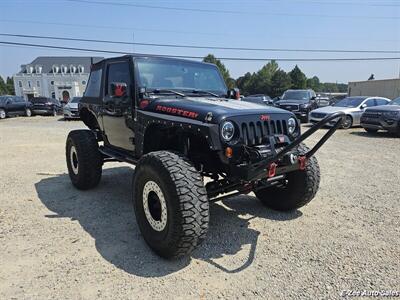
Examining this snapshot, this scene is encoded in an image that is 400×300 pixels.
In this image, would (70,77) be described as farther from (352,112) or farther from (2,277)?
(2,277)

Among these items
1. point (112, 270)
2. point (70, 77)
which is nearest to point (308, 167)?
point (112, 270)

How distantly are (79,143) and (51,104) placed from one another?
20545 millimetres

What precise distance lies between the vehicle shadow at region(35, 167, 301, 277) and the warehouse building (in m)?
30.8

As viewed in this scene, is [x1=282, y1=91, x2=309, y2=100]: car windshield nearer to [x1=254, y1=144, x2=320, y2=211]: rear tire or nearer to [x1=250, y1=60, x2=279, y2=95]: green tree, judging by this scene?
[x1=254, y1=144, x2=320, y2=211]: rear tire

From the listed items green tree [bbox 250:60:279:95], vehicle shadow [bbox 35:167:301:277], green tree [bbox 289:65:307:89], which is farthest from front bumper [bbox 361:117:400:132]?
green tree [bbox 250:60:279:95]

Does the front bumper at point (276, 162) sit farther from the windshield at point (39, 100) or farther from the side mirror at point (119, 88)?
the windshield at point (39, 100)

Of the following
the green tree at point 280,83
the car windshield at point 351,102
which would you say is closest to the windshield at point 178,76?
the car windshield at point 351,102

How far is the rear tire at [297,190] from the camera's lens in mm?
4078

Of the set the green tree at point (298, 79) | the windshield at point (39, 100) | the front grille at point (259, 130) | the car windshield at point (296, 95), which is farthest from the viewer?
the green tree at point (298, 79)

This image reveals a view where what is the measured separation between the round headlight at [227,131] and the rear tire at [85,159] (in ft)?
9.01

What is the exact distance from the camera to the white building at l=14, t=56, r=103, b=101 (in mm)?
75062

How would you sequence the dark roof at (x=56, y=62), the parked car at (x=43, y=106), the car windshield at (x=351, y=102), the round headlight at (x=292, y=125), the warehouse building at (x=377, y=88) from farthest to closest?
1. the dark roof at (x=56, y=62)
2. the warehouse building at (x=377, y=88)
3. the parked car at (x=43, y=106)
4. the car windshield at (x=351, y=102)
5. the round headlight at (x=292, y=125)

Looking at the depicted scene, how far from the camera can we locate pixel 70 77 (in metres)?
75.2

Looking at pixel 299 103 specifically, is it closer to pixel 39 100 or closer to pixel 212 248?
pixel 212 248
